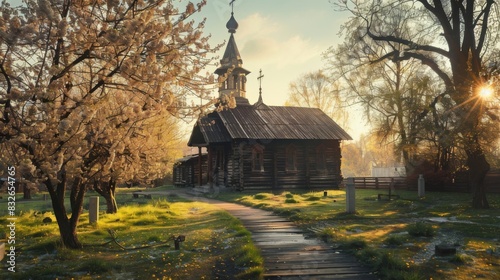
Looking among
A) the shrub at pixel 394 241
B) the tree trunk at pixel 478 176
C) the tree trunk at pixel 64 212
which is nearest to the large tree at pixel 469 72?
the tree trunk at pixel 478 176

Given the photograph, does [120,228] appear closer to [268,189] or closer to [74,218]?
[74,218]

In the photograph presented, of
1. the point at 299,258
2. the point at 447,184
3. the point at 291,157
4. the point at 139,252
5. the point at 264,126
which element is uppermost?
the point at 264,126

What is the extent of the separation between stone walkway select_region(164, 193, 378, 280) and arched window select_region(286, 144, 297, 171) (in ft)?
63.1

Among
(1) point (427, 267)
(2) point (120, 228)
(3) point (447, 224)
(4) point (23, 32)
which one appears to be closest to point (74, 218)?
(2) point (120, 228)

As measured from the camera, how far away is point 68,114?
7.44m

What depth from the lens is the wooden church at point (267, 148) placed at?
29.6 metres

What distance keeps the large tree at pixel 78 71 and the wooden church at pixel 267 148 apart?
64.1 ft

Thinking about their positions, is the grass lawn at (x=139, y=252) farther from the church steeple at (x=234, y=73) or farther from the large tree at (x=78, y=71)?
the church steeple at (x=234, y=73)

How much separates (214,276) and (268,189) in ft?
75.6

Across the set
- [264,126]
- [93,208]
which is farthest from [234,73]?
[93,208]

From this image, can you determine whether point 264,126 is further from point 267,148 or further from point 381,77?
point 381,77

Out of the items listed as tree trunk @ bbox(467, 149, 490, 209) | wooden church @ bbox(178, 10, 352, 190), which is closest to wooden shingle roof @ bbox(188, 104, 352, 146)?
wooden church @ bbox(178, 10, 352, 190)

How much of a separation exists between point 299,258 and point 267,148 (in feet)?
73.7

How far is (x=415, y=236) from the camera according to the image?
36.7 ft
